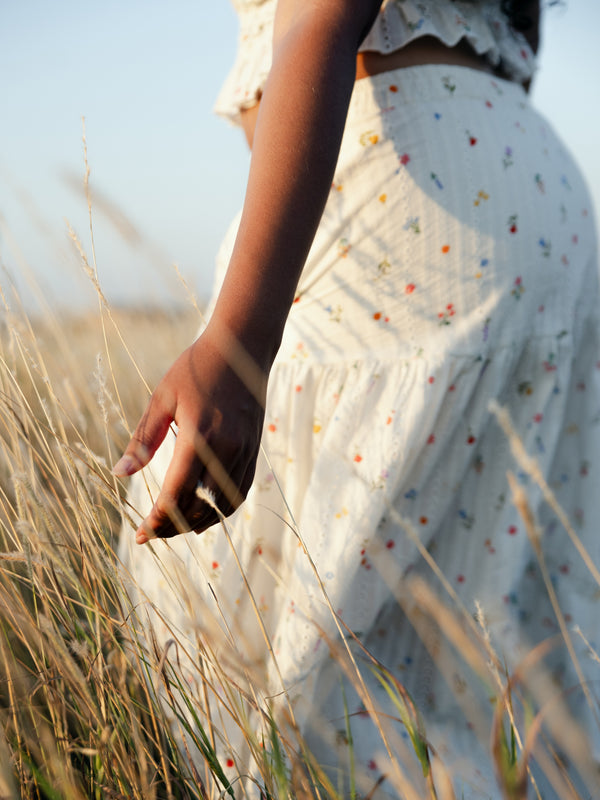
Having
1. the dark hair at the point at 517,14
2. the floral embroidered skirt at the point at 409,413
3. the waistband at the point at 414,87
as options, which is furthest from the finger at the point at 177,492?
the dark hair at the point at 517,14

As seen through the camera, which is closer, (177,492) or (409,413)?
(177,492)

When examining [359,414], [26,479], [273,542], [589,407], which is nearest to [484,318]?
[359,414]

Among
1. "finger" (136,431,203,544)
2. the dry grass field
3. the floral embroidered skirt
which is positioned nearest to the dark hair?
the floral embroidered skirt

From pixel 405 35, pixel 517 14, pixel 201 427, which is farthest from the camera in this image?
pixel 517 14

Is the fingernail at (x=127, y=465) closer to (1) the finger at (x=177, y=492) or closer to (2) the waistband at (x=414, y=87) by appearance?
(1) the finger at (x=177, y=492)

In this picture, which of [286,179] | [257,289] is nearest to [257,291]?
[257,289]

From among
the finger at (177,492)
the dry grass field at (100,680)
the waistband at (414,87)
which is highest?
the waistband at (414,87)

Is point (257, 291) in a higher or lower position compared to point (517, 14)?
lower

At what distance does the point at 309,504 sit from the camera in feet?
3.02

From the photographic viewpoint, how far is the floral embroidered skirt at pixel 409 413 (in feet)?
2.91

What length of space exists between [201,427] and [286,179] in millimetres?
266

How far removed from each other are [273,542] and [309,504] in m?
0.10

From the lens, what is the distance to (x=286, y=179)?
60 cm

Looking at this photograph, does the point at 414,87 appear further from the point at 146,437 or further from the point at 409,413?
the point at 146,437
